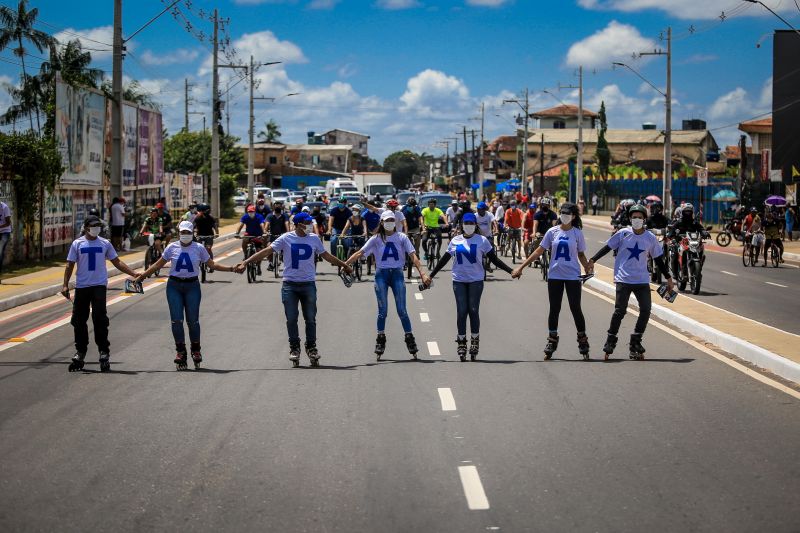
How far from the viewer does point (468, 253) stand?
13281 millimetres

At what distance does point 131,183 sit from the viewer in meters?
46.6

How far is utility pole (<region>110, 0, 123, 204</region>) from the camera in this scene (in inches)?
1247

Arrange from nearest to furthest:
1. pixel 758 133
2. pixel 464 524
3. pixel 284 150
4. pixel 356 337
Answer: pixel 464 524
pixel 356 337
pixel 758 133
pixel 284 150

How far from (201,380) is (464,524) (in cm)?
602

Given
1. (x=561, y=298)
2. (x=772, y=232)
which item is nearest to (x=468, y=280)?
(x=561, y=298)

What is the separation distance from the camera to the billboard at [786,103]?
180 feet

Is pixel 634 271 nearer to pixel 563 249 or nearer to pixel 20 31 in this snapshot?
pixel 563 249

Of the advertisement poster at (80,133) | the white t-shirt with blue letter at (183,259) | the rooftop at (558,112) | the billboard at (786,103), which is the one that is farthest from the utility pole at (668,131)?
the rooftop at (558,112)

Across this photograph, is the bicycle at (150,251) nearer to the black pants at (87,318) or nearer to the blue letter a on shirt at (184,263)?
the black pants at (87,318)

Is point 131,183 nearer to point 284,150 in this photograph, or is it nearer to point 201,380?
point 201,380

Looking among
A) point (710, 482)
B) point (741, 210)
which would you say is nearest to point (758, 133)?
point (741, 210)

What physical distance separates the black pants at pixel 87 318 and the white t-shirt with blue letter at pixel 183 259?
0.84m

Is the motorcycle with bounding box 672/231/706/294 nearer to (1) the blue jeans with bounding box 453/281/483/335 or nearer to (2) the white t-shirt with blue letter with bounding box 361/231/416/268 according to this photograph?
(1) the blue jeans with bounding box 453/281/483/335

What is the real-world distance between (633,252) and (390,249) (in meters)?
2.98
